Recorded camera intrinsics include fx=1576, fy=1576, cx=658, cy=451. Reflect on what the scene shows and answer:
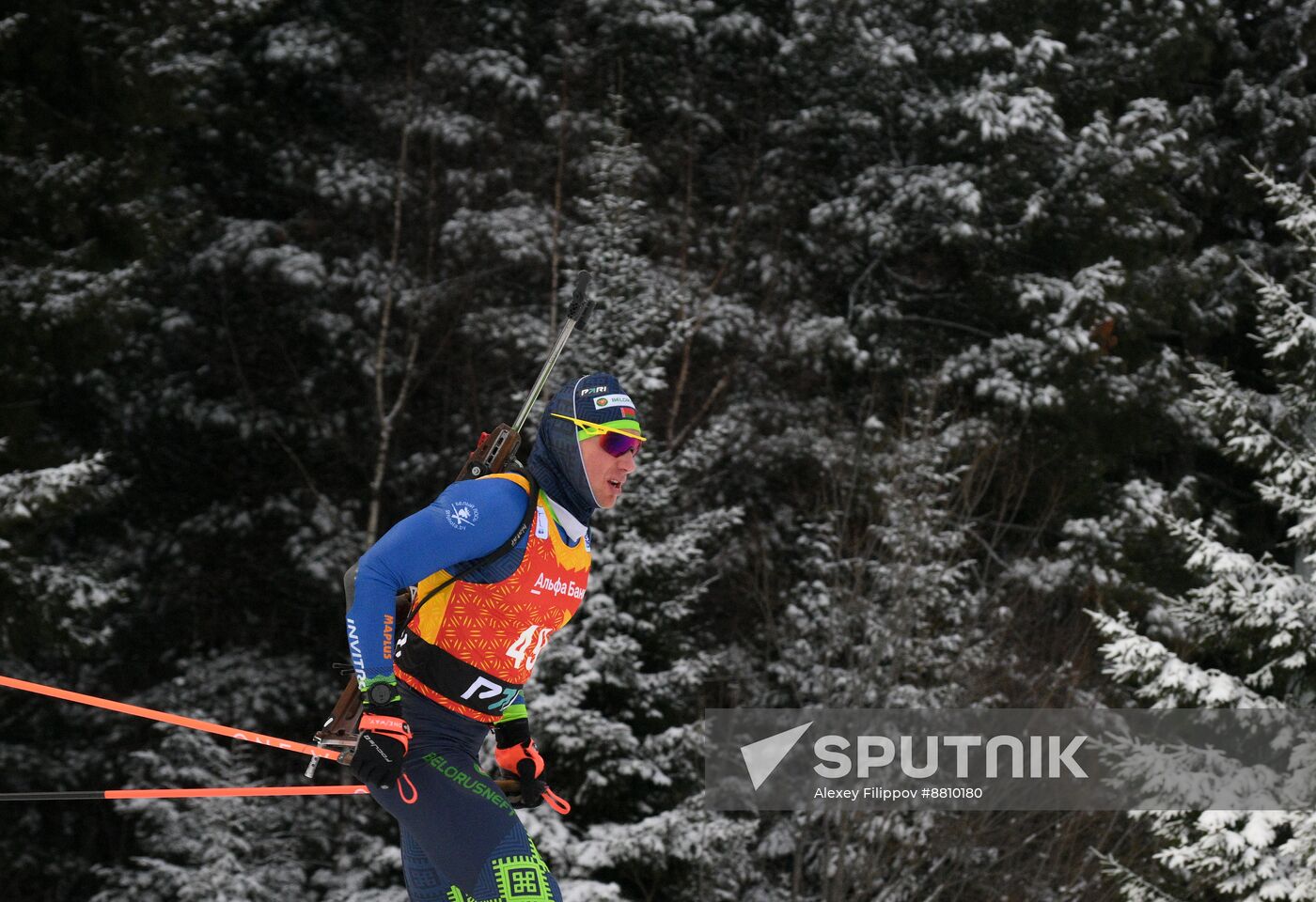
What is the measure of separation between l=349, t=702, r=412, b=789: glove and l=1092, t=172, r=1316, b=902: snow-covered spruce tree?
736 cm

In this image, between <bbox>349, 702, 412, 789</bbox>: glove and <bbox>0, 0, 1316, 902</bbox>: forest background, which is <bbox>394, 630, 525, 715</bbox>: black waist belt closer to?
<bbox>349, 702, 412, 789</bbox>: glove

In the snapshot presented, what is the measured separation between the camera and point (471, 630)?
360 centimetres

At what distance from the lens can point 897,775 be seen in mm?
12414

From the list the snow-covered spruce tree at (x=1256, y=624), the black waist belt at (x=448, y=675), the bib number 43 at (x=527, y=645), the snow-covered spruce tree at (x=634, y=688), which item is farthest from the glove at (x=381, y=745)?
the snow-covered spruce tree at (x=634, y=688)

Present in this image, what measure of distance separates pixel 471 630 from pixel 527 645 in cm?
16

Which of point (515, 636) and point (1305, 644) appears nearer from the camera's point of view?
Answer: point (515, 636)

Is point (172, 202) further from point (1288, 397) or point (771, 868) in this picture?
point (1288, 397)

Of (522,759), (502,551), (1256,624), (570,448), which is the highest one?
(570,448)

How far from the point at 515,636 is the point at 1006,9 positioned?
1625cm

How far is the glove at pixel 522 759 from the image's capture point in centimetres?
409

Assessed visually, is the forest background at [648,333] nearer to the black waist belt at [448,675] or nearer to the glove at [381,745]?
the black waist belt at [448,675]

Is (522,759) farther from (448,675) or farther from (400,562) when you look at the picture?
(400,562)

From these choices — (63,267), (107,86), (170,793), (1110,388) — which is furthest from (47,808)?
(170,793)

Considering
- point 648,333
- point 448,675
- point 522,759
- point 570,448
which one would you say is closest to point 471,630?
point 448,675
